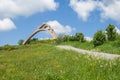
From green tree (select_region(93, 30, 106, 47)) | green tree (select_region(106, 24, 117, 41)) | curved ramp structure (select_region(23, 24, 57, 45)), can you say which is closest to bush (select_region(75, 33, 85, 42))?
green tree (select_region(106, 24, 117, 41))

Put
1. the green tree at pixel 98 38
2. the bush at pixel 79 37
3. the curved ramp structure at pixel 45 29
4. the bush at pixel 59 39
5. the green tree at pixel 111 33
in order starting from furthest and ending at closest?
the curved ramp structure at pixel 45 29
the bush at pixel 59 39
the bush at pixel 79 37
the green tree at pixel 111 33
the green tree at pixel 98 38

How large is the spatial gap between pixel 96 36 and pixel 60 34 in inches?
914

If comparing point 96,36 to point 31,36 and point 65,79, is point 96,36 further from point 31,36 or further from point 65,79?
point 31,36

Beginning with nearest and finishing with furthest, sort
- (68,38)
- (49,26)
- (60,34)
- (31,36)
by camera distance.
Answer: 1. (68,38)
2. (60,34)
3. (49,26)
4. (31,36)

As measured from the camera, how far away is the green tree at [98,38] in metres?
42.4

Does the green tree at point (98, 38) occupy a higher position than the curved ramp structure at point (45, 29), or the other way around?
the curved ramp structure at point (45, 29)

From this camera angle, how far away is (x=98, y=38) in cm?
4247

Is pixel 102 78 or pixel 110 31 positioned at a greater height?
pixel 110 31

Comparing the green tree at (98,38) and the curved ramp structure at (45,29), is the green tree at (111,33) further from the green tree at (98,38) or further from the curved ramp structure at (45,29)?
the curved ramp structure at (45,29)

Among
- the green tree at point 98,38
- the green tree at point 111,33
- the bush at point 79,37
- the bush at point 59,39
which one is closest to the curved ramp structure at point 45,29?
the bush at point 59,39

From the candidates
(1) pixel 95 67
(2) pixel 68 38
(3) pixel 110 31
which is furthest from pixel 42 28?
(1) pixel 95 67

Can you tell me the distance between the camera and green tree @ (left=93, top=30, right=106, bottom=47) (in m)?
42.4

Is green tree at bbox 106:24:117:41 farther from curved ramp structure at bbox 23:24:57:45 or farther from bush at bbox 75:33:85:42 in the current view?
curved ramp structure at bbox 23:24:57:45

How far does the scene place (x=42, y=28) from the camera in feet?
250
